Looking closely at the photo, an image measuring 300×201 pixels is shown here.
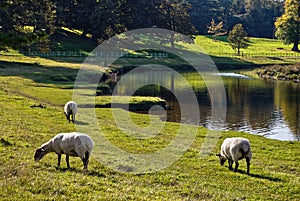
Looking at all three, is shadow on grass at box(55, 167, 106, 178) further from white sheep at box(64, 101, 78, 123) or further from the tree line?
the tree line

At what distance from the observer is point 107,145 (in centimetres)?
2334

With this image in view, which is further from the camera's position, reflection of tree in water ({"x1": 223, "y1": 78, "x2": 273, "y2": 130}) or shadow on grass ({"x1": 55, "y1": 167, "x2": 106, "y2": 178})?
reflection of tree in water ({"x1": 223, "y1": 78, "x2": 273, "y2": 130})

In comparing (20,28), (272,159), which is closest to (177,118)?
(272,159)

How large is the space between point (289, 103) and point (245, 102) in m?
5.45

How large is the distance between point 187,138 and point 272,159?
24.3ft

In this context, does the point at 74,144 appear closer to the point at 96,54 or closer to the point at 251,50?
the point at 96,54

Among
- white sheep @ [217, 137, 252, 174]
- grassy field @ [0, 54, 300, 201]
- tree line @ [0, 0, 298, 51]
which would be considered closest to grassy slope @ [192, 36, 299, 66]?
tree line @ [0, 0, 298, 51]

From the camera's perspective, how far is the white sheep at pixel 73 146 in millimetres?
16156

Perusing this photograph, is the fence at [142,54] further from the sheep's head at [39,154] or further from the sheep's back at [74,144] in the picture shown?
the sheep's back at [74,144]

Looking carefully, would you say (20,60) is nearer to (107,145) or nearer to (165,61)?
(165,61)

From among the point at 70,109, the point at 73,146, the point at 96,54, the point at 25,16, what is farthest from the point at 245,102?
the point at 96,54

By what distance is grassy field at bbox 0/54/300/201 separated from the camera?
1336cm

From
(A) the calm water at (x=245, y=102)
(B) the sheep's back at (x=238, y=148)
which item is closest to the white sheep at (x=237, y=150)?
(B) the sheep's back at (x=238, y=148)

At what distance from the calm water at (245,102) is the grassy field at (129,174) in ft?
24.4
